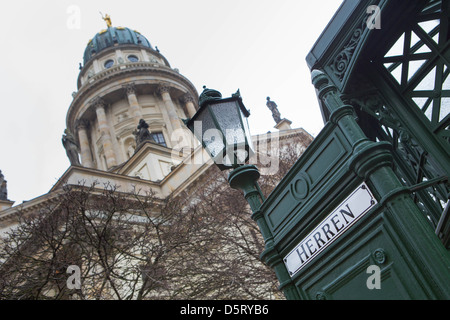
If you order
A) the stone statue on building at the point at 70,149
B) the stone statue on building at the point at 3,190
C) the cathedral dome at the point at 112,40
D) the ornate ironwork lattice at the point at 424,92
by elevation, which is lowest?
the ornate ironwork lattice at the point at 424,92

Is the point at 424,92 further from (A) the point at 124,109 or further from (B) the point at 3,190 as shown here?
(A) the point at 124,109

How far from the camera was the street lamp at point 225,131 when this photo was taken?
14.2 ft

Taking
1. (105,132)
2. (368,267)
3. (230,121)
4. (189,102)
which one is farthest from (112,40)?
(368,267)

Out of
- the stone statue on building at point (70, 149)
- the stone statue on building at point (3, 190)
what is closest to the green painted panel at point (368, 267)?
the stone statue on building at point (3, 190)

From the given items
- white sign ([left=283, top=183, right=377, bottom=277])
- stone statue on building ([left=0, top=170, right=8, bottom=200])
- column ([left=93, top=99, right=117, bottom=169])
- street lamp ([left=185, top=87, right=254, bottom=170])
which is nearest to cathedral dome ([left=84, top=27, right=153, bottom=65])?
column ([left=93, top=99, right=117, bottom=169])

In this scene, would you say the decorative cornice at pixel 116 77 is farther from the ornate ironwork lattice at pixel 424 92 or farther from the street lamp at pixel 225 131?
the ornate ironwork lattice at pixel 424 92

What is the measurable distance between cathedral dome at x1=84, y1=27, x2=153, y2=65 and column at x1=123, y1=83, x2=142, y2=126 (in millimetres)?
10293

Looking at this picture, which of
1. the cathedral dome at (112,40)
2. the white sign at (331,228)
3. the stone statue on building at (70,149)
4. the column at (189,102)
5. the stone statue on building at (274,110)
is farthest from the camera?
the cathedral dome at (112,40)

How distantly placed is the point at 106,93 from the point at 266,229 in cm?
3853

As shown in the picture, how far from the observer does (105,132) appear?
127ft

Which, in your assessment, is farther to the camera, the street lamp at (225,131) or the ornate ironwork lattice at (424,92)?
the street lamp at (225,131)

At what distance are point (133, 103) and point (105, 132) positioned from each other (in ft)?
12.2
